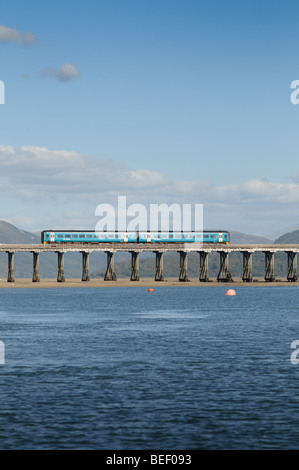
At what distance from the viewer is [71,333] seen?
7238cm

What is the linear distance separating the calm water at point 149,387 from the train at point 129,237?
103421 mm

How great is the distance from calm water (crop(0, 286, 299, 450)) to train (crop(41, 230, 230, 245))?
339 ft

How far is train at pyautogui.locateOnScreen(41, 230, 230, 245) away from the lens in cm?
18162

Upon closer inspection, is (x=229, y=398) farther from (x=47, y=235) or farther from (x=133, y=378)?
(x=47, y=235)

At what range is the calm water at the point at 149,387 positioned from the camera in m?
29.8

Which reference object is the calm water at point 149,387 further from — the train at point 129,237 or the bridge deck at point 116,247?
the train at point 129,237

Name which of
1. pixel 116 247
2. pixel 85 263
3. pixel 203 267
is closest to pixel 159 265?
pixel 203 267

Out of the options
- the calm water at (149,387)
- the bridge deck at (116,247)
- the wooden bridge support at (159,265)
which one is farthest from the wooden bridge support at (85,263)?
the calm water at (149,387)

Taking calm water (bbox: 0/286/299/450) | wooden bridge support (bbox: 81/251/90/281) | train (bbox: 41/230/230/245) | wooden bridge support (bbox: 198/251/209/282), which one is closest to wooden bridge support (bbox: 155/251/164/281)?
train (bbox: 41/230/230/245)

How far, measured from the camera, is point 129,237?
185375 mm

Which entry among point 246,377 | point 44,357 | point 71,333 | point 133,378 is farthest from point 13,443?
point 71,333

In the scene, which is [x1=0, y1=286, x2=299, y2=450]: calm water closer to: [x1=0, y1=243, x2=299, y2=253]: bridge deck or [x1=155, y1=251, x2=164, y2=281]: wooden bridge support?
[x1=0, y1=243, x2=299, y2=253]: bridge deck

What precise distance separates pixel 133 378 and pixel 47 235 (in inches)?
5538

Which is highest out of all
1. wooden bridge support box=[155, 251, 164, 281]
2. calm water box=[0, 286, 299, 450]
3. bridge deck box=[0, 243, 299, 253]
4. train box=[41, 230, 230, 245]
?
train box=[41, 230, 230, 245]
